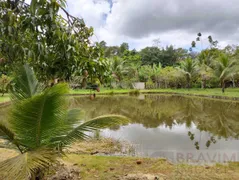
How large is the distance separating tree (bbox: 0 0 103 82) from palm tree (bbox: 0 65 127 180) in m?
0.24

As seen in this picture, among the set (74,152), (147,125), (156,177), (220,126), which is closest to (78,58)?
(156,177)

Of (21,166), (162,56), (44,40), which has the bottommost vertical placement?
(21,166)

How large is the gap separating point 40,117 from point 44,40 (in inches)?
30.8

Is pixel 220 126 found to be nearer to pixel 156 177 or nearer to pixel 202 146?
pixel 202 146

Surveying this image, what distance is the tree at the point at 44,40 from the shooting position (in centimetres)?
197

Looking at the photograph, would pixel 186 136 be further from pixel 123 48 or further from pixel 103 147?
pixel 123 48

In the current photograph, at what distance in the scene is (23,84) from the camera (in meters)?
2.62

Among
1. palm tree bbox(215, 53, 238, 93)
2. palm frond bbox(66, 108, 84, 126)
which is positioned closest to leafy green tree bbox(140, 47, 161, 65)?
palm tree bbox(215, 53, 238, 93)

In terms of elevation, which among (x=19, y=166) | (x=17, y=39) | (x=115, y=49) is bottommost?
(x=19, y=166)

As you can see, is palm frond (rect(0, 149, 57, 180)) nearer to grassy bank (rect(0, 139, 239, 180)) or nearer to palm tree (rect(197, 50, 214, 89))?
grassy bank (rect(0, 139, 239, 180))

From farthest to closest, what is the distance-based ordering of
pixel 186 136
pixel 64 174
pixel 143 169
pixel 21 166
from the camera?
pixel 186 136, pixel 143 169, pixel 64 174, pixel 21 166

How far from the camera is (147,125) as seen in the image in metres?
7.59

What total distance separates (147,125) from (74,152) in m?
3.60

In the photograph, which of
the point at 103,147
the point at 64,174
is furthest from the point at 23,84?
the point at 103,147
